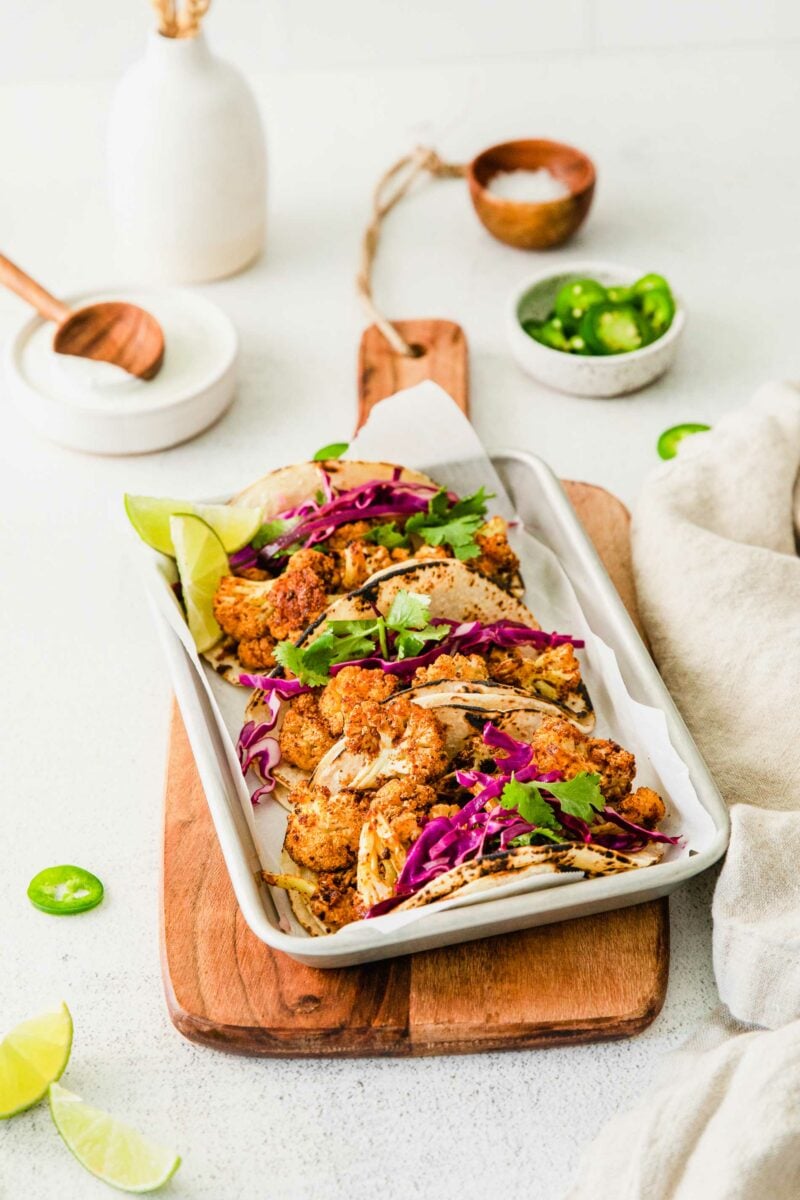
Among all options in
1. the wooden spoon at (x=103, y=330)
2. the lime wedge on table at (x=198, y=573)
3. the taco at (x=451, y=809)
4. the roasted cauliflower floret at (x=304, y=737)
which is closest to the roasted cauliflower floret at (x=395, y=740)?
the taco at (x=451, y=809)

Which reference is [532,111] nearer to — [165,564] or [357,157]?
[357,157]

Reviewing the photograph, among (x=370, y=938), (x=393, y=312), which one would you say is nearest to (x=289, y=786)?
(x=370, y=938)

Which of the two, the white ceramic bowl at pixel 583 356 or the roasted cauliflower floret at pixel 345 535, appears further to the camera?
the white ceramic bowl at pixel 583 356

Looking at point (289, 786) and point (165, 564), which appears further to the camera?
point (165, 564)

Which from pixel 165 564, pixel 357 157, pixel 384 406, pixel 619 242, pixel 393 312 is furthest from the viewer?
pixel 357 157

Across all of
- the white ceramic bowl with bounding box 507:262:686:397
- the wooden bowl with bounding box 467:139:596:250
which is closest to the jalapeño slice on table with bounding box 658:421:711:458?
the white ceramic bowl with bounding box 507:262:686:397

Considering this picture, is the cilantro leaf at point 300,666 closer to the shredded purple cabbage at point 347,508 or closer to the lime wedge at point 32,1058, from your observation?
the shredded purple cabbage at point 347,508
